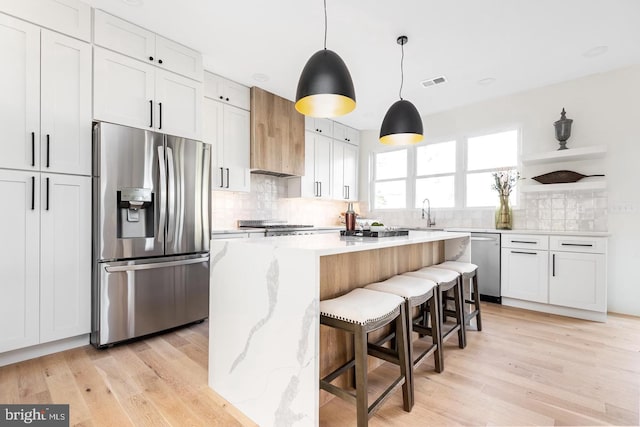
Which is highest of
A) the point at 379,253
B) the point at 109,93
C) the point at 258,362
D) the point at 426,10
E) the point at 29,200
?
the point at 426,10

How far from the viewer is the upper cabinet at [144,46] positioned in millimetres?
2521

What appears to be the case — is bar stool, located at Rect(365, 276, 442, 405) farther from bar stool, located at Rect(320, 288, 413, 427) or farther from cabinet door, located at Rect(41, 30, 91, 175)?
cabinet door, located at Rect(41, 30, 91, 175)

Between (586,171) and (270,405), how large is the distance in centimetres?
423

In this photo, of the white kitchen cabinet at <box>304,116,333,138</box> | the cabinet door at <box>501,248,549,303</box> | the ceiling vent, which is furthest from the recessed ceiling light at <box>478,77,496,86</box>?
the white kitchen cabinet at <box>304,116,333,138</box>

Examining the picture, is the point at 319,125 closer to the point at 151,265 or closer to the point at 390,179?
the point at 390,179

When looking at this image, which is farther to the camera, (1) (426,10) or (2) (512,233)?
(2) (512,233)

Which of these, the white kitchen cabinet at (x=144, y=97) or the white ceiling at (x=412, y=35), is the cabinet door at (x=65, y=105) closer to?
the white kitchen cabinet at (x=144, y=97)

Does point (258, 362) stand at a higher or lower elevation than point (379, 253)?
lower

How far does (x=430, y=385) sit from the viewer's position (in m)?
1.95

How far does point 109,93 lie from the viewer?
256 cm

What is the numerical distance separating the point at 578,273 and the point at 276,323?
3.43 metres

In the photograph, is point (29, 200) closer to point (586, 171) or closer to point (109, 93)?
point (109, 93)

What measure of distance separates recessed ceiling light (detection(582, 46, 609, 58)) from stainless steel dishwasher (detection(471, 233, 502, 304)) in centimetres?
205

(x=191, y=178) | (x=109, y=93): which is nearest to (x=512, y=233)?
(x=191, y=178)
